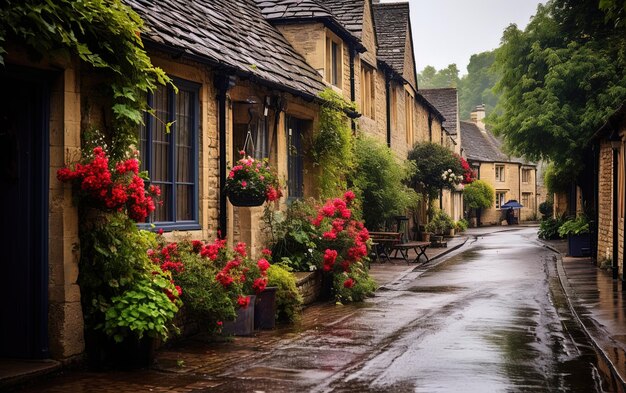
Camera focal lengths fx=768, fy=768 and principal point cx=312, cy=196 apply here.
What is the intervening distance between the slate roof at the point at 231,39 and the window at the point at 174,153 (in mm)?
723

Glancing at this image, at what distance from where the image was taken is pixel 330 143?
55.7 ft

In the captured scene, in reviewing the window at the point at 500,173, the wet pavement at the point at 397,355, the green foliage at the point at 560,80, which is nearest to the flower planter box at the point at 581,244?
the green foliage at the point at 560,80

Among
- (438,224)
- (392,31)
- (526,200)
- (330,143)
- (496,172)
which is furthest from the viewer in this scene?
(526,200)

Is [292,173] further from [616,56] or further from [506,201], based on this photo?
[506,201]

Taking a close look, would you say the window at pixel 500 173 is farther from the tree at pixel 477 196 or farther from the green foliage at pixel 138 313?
the green foliage at pixel 138 313

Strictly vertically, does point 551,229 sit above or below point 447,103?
below

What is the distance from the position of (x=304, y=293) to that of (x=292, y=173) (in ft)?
11.0

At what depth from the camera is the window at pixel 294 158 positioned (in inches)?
637

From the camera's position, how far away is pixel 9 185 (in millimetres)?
8266

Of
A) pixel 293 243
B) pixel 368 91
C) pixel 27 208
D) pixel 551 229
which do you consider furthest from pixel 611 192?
pixel 551 229

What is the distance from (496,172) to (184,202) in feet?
221

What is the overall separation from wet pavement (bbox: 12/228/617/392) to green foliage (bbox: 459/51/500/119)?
381 ft

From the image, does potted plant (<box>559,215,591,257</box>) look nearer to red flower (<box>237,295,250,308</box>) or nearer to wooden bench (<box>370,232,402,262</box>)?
wooden bench (<box>370,232,402,262</box>)

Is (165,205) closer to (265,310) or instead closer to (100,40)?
(265,310)
